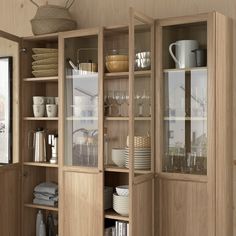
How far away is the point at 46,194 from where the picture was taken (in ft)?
11.1

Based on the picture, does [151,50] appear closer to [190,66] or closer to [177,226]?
[190,66]

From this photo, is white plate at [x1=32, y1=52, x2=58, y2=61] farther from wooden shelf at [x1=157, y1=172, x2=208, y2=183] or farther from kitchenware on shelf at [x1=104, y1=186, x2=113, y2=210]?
wooden shelf at [x1=157, y1=172, x2=208, y2=183]

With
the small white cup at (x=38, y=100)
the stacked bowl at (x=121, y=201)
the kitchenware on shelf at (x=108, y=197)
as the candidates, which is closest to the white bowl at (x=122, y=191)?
the stacked bowl at (x=121, y=201)

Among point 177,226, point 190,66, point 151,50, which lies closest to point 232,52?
point 190,66

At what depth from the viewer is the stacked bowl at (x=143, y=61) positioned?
2.76 metres

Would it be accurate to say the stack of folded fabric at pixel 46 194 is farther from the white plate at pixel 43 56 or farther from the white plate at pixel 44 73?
the white plate at pixel 43 56

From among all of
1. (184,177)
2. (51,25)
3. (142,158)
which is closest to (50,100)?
(51,25)

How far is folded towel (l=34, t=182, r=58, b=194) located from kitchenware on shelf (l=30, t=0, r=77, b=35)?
120 centimetres

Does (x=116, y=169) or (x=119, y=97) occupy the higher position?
(x=119, y=97)

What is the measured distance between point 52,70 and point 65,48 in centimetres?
23

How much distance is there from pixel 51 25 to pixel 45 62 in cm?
29

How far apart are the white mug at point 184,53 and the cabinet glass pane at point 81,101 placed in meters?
0.58

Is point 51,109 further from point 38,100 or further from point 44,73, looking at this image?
point 44,73

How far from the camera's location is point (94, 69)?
3062 mm
